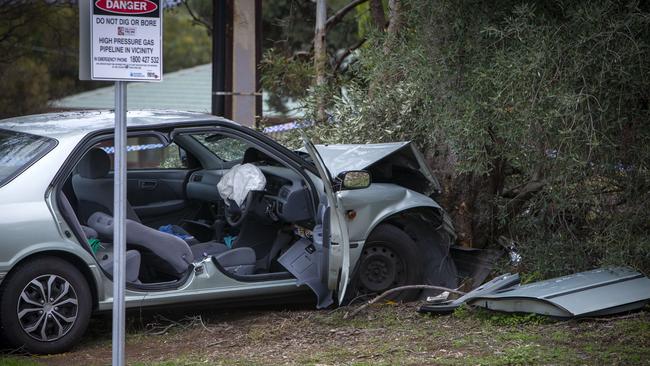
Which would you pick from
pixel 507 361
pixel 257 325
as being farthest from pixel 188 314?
pixel 507 361

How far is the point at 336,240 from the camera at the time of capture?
24.2 ft

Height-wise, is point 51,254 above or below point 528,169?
below

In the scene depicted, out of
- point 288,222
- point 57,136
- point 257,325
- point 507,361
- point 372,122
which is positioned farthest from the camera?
point 372,122

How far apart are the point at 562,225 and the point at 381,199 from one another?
1.52 m

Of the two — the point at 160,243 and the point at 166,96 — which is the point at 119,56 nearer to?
the point at 160,243

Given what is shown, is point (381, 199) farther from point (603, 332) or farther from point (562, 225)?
point (603, 332)

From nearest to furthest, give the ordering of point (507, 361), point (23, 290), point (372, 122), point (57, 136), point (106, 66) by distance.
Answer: point (106, 66) < point (507, 361) < point (23, 290) < point (57, 136) < point (372, 122)

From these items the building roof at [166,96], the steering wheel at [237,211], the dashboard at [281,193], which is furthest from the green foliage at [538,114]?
the building roof at [166,96]

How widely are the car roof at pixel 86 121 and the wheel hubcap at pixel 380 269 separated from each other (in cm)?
165

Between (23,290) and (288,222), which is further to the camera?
(288,222)

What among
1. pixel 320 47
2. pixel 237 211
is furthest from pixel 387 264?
pixel 320 47

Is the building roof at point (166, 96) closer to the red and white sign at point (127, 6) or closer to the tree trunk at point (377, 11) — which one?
the tree trunk at point (377, 11)

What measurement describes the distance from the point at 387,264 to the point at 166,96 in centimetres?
1837

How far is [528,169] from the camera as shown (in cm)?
789
